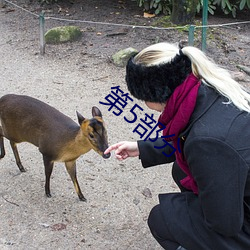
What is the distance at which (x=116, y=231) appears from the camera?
3.05 m

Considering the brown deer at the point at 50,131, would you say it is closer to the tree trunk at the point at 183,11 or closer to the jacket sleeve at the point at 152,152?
the jacket sleeve at the point at 152,152

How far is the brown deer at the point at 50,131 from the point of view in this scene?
2.92m

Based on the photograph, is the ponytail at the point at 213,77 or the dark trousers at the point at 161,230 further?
the dark trousers at the point at 161,230

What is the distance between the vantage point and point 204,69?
197 cm

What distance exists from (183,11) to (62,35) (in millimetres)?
1625

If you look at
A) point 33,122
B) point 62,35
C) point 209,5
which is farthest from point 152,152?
point 209,5

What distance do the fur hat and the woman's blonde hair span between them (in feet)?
0.07

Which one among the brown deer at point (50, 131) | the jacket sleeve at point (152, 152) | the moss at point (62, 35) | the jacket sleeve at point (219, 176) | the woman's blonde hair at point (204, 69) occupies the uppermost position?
the woman's blonde hair at point (204, 69)

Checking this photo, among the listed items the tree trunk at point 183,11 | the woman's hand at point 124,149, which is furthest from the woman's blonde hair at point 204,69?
the tree trunk at point 183,11

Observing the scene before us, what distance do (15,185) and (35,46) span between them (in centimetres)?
324

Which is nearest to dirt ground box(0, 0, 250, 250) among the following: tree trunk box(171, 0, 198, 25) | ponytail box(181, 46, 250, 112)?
tree trunk box(171, 0, 198, 25)

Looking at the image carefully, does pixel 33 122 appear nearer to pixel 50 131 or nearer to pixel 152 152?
pixel 50 131

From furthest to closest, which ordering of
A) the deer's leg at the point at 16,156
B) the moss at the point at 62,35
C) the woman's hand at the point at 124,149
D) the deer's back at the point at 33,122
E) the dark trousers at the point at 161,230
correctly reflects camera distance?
the moss at the point at 62,35 → the deer's leg at the point at 16,156 → the deer's back at the point at 33,122 → the woman's hand at the point at 124,149 → the dark trousers at the point at 161,230

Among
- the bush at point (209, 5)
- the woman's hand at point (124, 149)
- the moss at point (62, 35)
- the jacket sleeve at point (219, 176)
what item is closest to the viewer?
the jacket sleeve at point (219, 176)
